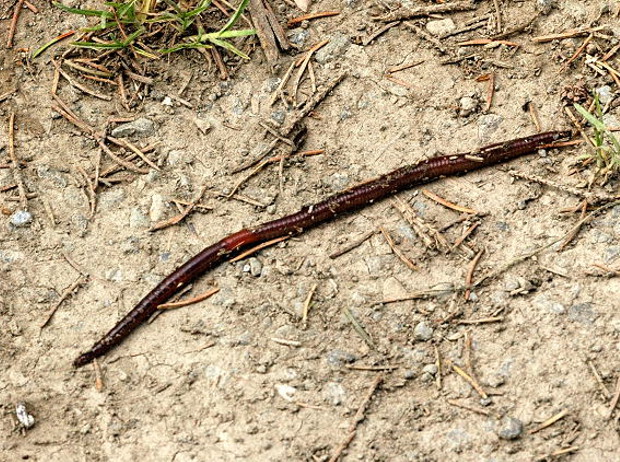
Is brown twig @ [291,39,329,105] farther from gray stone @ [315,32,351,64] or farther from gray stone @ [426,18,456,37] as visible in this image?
gray stone @ [426,18,456,37]

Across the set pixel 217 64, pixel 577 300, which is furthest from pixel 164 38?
pixel 577 300

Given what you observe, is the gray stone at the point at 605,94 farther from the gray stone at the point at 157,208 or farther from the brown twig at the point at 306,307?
the gray stone at the point at 157,208

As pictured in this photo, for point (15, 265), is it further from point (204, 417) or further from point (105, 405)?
point (204, 417)

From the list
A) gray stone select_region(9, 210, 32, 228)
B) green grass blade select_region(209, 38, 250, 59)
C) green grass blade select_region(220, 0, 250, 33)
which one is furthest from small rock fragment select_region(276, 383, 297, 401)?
green grass blade select_region(220, 0, 250, 33)

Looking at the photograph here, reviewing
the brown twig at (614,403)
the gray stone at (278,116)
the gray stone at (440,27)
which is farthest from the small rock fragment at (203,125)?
the brown twig at (614,403)

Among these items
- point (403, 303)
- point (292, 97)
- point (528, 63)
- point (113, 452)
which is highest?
point (528, 63)
